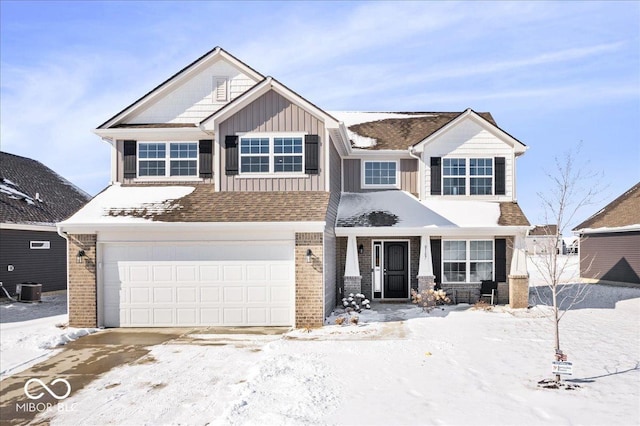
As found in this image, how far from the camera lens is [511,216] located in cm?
1620

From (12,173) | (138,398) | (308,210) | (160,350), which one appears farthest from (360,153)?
(12,173)

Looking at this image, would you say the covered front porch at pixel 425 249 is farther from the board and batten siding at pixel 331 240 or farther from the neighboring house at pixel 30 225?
the neighboring house at pixel 30 225

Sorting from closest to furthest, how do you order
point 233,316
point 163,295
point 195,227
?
point 195,227
point 233,316
point 163,295

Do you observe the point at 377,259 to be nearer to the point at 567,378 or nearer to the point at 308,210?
the point at 308,210

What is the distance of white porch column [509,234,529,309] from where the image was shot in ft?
51.0

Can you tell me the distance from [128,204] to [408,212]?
9154 mm

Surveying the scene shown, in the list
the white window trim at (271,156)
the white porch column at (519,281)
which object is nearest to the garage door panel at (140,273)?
the white window trim at (271,156)

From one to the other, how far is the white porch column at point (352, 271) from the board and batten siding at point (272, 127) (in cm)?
252

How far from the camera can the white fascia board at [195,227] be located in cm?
1272

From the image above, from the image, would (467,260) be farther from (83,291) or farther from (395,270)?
(83,291)

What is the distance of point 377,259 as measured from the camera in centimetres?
1738

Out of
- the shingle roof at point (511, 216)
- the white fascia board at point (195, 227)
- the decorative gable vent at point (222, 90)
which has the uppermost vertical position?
the decorative gable vent at point (222, 90)

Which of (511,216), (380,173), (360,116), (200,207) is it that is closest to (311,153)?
(200,207)

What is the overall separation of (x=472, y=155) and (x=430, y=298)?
5554 millimetres
